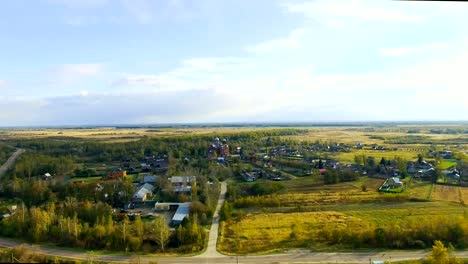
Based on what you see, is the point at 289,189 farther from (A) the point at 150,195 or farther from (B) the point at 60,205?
(B) the point at 60,205

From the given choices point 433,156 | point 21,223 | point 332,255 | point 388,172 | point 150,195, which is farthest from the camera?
point 433,156

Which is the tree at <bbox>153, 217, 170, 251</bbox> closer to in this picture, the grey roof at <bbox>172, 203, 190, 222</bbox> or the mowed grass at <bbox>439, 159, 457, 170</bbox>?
the grey roof at <bbox>172, 203, 190, 222</bbox>

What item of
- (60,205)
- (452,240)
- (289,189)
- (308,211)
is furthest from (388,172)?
(60,205)

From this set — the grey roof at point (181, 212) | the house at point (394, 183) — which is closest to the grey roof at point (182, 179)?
the grey roof at point (181, 212)

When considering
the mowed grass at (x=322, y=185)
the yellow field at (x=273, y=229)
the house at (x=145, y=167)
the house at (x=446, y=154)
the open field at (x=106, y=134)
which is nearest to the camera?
the yellow field at (x=273, y=229)

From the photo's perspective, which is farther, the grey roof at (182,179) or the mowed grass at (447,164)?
the mowed grass at (447,164)

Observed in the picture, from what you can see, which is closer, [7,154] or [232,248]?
[232,248]

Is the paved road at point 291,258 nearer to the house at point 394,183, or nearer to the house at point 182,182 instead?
the house at point 182,182
